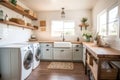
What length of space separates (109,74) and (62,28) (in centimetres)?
382

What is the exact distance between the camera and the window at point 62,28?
18.1 feet

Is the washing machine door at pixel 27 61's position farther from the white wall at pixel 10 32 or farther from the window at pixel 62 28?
the window at pixel 62 28

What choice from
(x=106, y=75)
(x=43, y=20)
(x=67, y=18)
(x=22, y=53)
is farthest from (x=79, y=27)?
(x=106, y=75)

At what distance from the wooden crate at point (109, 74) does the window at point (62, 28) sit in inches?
141

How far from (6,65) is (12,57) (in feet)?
0.80

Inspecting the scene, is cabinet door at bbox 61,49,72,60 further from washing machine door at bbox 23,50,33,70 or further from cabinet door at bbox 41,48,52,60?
washing machine door at bbox 23,50,33,70

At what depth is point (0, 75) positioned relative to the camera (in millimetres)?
2828

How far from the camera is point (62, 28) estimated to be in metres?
5.61

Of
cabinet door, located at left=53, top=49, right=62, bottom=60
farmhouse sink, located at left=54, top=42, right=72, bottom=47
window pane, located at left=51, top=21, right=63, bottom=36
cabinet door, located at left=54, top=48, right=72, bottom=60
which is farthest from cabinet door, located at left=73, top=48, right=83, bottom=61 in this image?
window pane, located at left=51, top=21, right=63, bottom=36

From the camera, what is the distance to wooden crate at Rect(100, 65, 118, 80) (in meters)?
2.01

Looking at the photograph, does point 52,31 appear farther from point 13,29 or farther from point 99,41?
point 99,41

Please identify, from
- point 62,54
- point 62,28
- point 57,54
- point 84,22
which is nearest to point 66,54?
point 62,54

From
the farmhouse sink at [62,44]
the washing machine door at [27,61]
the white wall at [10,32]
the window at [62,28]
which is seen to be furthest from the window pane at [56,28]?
the washing machine door at [27,61]

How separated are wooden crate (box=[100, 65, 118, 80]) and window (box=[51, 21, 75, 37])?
141 inches
